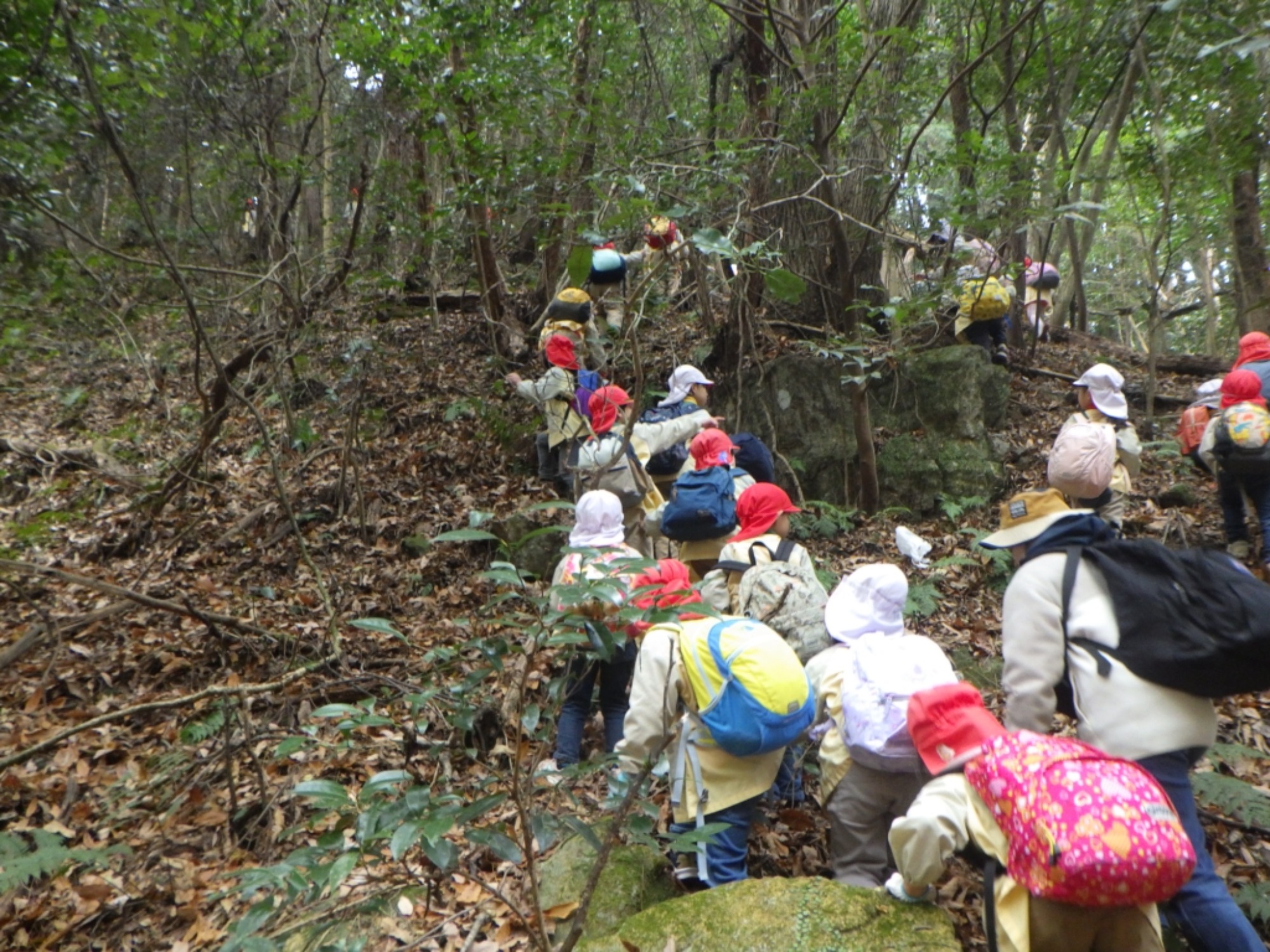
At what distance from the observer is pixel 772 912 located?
287 centimetres

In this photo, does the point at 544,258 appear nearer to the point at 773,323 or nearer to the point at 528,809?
the point at 773,323

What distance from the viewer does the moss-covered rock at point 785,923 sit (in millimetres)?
2693

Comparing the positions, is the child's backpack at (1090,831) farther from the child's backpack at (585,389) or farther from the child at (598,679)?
the child's backpack at (585,389)

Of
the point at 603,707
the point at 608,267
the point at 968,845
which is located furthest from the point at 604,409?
the point at 968,845

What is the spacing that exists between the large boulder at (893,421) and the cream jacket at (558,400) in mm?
2247

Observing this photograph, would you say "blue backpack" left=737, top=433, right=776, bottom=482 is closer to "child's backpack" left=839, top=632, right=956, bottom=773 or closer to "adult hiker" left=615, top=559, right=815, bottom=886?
"adult hiker" left=615, top=559, right=815, bottom=886

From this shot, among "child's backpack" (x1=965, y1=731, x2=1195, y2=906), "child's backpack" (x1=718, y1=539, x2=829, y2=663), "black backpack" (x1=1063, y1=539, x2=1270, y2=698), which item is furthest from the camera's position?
"child's backpack" (x1=718, y1=539, x2=829, y2=663)

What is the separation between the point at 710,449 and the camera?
19.7ft

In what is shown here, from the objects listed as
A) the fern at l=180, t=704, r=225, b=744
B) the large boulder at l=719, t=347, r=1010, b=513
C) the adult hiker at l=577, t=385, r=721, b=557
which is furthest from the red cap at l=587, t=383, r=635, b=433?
the fern at l=180, t=704, r=225, b=744

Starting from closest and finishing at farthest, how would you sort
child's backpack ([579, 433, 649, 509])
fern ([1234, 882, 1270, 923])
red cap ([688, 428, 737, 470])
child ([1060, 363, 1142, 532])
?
1. fern ([1234, 882, 1270, 923])
2. red cap ([688, 428, 737, 470])
3. child's backpack ([579, 433, 649, 509])
4. child ([1060, 363, 1142, 532])

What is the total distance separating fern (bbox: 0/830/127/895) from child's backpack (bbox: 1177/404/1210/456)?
817 cm

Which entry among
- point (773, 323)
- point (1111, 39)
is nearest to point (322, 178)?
point (773, 323)

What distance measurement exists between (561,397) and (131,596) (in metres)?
3.73

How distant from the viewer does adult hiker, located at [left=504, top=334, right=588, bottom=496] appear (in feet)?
23.0
